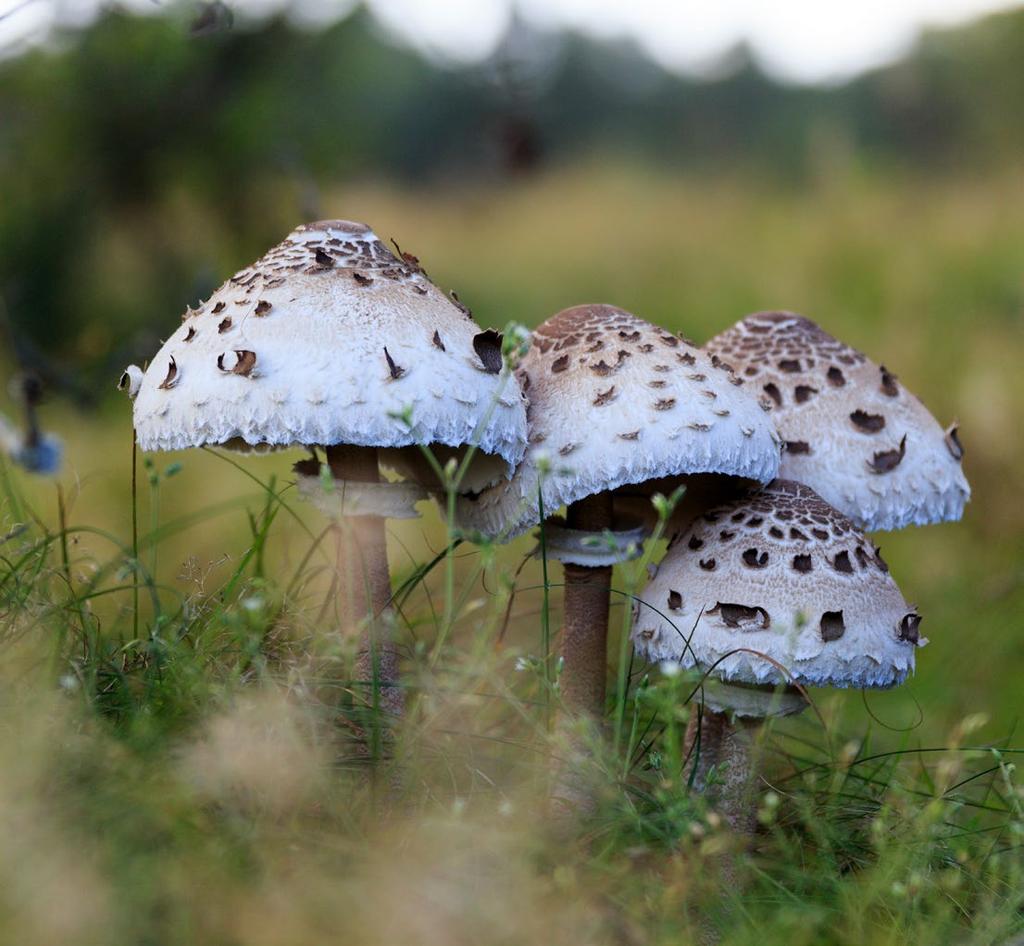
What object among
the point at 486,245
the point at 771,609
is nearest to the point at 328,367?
the point at 771,609

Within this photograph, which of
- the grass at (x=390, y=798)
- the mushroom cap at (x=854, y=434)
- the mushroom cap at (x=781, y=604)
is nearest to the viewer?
the grass at (x=390, y=798)

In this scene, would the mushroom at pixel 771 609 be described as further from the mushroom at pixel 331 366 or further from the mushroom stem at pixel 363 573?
the mushroom stem at pixel 363 573

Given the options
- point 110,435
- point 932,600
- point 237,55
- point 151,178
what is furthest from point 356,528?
point 237,55

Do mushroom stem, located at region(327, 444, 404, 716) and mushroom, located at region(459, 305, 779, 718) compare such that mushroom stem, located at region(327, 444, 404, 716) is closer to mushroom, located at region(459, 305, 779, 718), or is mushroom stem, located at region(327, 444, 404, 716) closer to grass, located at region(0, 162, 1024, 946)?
grass, located at region(0, 162, 1024, 946)

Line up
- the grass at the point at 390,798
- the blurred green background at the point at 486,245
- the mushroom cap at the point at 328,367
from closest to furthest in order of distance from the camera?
the grass at the point at 390,798 < the mushroom cap at the point at 328,367 < the blurred green background at the point at 486,245

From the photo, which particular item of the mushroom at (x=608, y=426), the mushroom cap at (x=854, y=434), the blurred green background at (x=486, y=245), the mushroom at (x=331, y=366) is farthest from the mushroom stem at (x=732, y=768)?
the blurred green background at (x=486, y=245)

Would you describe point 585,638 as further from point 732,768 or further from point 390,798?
point 390,798

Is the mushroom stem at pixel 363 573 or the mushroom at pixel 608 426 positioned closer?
the mushroom at pixel 608 426
